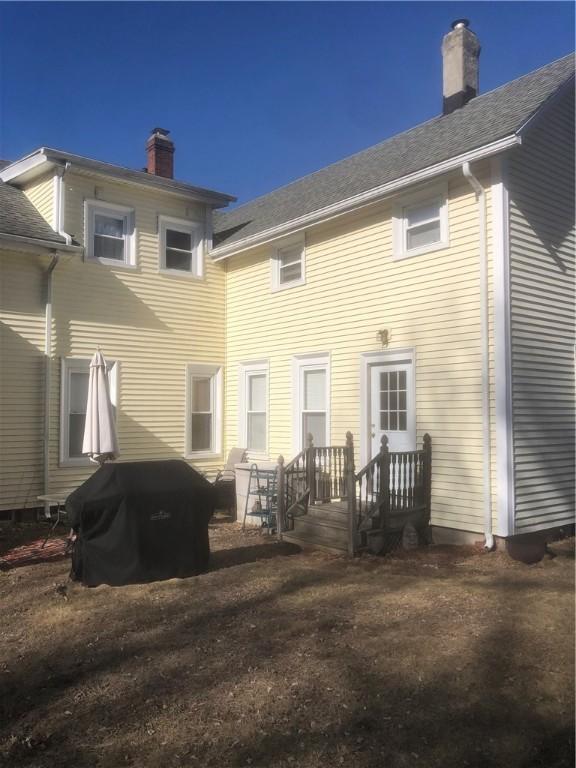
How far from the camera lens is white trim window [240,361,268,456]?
12.3 m

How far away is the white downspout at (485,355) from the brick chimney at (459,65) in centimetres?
400

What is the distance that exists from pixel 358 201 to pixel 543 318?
3317 mm

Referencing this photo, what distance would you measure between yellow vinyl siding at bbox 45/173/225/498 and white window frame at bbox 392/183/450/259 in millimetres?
4766

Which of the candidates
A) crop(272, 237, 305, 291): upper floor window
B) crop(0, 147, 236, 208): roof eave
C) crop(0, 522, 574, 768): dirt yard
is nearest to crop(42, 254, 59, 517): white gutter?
crop(0, 147, 236, 208): roof eave

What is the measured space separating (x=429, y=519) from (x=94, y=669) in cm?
551

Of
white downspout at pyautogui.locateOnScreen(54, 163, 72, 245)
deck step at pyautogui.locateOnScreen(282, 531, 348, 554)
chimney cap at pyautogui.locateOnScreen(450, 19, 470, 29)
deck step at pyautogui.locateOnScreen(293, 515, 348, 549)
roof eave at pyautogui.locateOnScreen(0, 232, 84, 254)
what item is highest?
chimney cap at pyautogui.locateOnScreen(450, 19, 470, 29)

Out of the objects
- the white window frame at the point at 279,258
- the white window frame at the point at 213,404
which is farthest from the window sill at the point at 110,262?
the white window frame at the point at 279,258

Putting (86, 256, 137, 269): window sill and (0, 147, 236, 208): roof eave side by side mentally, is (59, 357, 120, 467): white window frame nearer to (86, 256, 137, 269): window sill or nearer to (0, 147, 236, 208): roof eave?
(86, 256, 137, 269): window sill

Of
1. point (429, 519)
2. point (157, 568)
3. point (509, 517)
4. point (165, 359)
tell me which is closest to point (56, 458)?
point (165, 359)

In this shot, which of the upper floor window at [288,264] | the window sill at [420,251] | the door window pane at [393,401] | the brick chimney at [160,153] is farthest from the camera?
the brick chimney at [160,153]

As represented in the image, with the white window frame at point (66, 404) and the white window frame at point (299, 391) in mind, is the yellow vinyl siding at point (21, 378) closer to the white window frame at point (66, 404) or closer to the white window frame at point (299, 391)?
the white window frame at point (66, 404)

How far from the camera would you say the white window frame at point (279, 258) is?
11531mm

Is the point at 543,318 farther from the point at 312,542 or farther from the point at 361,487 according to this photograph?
the point at 312,542

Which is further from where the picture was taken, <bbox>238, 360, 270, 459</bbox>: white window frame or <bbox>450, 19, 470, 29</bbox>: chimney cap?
<bbox>238, 360, 270, 459</bbox>: white window frame
